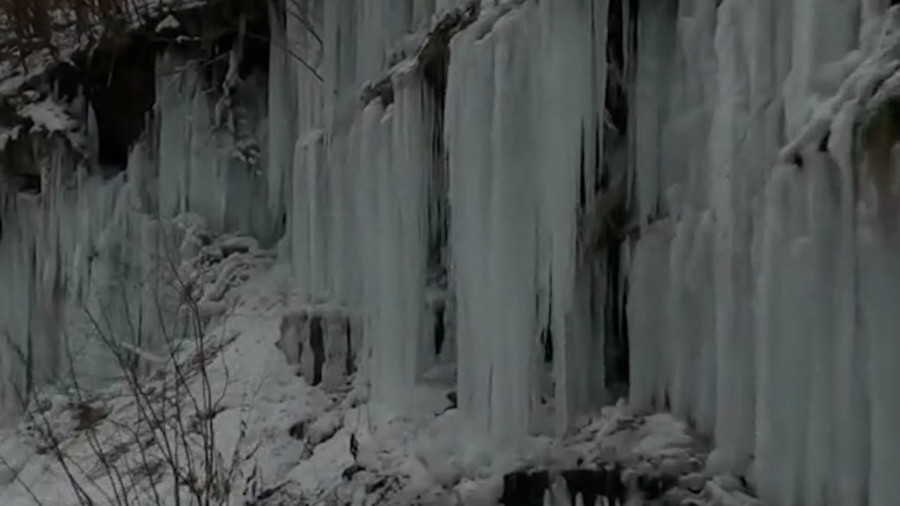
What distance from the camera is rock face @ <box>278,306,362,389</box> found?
9.41 metres

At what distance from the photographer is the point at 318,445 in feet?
28.5

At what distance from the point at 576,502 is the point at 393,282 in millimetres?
2003

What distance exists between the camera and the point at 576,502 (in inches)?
257

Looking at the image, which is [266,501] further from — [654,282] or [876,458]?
[876,458]

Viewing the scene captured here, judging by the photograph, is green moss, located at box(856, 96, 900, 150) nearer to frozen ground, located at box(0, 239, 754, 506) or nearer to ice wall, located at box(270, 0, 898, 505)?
ice wall, located at box(270, 0, 898, 505)

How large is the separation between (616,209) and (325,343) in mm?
3095

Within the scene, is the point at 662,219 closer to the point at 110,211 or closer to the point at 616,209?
the point at 616,209

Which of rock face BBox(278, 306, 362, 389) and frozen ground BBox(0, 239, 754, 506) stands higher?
rock face BBox(278, 306, 362, 389)

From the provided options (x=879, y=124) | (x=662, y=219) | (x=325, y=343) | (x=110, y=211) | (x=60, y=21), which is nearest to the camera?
(x=879, y=124)

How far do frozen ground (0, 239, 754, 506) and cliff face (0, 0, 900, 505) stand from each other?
149 mm

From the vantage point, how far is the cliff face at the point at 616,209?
4.94 m

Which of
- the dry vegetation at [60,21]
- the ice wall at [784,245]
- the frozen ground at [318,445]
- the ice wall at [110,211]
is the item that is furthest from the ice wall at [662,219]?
the dry vegetation at [60,21]

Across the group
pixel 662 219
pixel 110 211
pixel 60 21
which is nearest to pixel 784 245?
pixel 662 219

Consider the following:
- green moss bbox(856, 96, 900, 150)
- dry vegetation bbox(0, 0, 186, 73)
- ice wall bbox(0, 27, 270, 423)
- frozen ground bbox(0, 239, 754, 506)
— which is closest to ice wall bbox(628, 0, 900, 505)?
green moss bbox(856, 96, 900, 150)
